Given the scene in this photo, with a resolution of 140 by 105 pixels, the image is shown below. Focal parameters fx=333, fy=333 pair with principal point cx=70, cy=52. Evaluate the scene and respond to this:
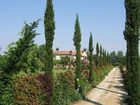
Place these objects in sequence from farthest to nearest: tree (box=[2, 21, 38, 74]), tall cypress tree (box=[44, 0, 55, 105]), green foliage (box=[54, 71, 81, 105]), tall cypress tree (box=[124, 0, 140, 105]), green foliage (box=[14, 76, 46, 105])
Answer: tall cypress tree (box=[44, 0, 55, 105]) < green foliage (box=[54, 71, 81, 105]) < tall cypress tree (box=[124, 0, 140, 105]) < green foliage (box=[14, 76, 46, 105]) < tree (box=[2, 21, 38, 74])

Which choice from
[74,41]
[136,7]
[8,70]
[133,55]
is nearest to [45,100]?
[133,55]

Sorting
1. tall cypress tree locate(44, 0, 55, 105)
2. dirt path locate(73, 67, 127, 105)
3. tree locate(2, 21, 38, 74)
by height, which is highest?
tall cypress tree locate(44, 0, 55, 105)

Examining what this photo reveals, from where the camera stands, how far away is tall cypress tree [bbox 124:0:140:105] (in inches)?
703

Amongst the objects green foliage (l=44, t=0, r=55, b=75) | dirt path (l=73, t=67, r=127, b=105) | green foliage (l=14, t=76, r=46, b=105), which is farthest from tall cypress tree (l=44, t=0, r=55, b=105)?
green foliage (l=14, t=76, r=46, b=105)

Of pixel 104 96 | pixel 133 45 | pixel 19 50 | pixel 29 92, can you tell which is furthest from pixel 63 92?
pixel 19 50

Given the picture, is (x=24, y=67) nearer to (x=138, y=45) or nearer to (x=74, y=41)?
(x=138, y=45)

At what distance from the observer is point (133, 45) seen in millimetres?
18391

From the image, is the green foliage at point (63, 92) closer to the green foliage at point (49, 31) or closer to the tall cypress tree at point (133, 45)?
the green foliage at point (49, 31)

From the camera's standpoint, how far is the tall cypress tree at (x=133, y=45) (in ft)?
58.6

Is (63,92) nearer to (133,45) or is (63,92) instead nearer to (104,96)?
(133,45)

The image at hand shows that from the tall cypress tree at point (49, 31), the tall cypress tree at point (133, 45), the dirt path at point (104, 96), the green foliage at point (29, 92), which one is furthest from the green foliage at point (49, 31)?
the green foliage at point (29, 92)

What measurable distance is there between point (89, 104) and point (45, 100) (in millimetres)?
7316

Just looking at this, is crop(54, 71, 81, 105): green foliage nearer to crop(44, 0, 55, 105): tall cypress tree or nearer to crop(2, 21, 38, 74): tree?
crop(44, 0, 55, 105): tall cypress tree

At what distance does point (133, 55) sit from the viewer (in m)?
18.3
